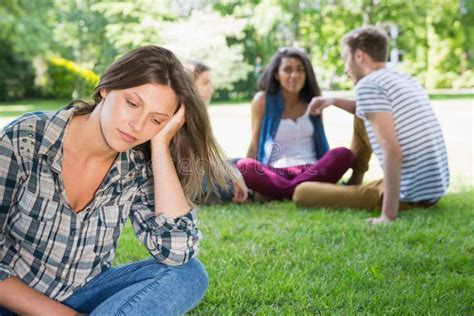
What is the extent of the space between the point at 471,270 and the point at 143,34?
22897 millimetres

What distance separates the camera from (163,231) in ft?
7.88

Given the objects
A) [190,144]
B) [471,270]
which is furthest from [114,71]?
[471,270]

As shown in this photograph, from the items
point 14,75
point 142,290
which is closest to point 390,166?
point 142,290

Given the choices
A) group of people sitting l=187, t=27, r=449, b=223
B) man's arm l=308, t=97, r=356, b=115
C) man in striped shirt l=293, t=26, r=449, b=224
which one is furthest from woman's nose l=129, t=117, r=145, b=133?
man's arm l=308, t=97, r=356, b=115

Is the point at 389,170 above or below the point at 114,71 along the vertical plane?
below

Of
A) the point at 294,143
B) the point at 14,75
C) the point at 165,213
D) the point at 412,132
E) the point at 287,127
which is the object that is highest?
the point at 165,213

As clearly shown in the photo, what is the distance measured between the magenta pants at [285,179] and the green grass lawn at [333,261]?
1.59 ft

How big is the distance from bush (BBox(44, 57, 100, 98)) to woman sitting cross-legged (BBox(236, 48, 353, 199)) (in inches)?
722

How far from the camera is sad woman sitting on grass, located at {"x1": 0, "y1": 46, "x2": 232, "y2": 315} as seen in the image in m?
2.20

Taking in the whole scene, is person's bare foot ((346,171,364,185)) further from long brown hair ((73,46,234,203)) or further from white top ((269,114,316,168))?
long brown hair ((73,46,234,203))

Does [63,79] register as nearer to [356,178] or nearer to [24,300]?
[356,178]

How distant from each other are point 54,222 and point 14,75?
23.7 m

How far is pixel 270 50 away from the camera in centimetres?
2412

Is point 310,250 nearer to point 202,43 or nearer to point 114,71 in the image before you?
point 114,71
